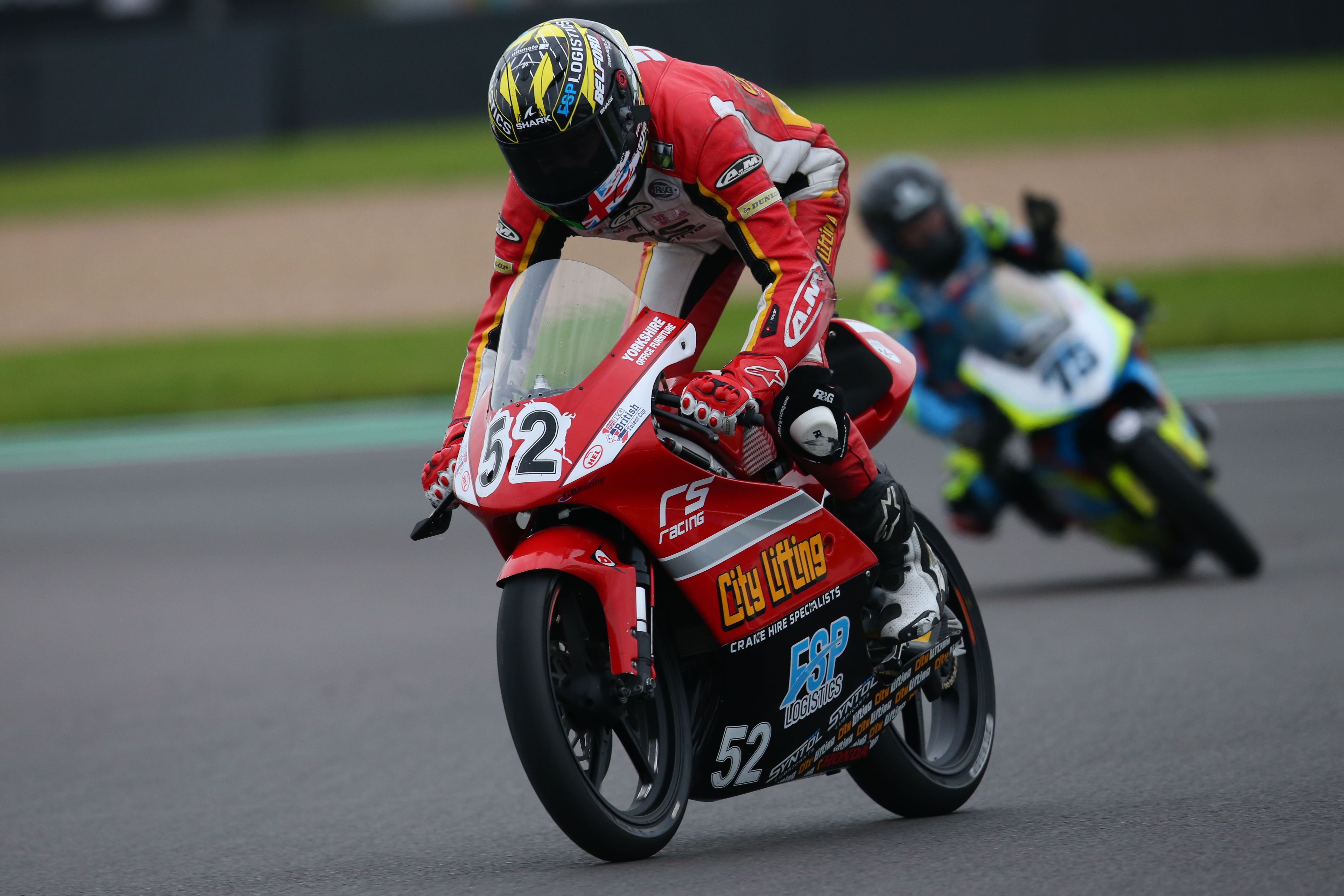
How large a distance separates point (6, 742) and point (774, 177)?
353 centimetres

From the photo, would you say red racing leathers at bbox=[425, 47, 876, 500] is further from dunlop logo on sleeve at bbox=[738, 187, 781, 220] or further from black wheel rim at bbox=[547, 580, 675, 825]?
black wheel rim at bbox=[547, 580, 675, 825]

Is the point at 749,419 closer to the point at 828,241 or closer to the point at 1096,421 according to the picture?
the point at 828,241

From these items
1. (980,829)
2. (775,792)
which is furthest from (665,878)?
(775,792)

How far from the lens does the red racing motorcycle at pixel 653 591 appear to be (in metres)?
3.83

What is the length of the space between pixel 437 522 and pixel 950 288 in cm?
478

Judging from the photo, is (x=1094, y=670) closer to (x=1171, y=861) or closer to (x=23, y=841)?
(x=1171, y=861)

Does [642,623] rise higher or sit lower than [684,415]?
lower

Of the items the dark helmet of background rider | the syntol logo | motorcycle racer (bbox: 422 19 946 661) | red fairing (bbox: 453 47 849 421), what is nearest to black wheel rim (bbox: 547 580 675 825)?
the syntol logo

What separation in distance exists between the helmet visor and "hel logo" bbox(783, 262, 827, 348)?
19.7 inches

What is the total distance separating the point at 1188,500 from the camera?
25.5 feet

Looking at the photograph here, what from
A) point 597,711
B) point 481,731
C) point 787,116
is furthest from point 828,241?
point 481,731

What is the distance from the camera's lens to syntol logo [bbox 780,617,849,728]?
4270mm

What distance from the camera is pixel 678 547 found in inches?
160

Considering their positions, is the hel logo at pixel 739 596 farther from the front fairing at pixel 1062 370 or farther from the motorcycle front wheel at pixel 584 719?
the front fairing at pixel 1062 370
